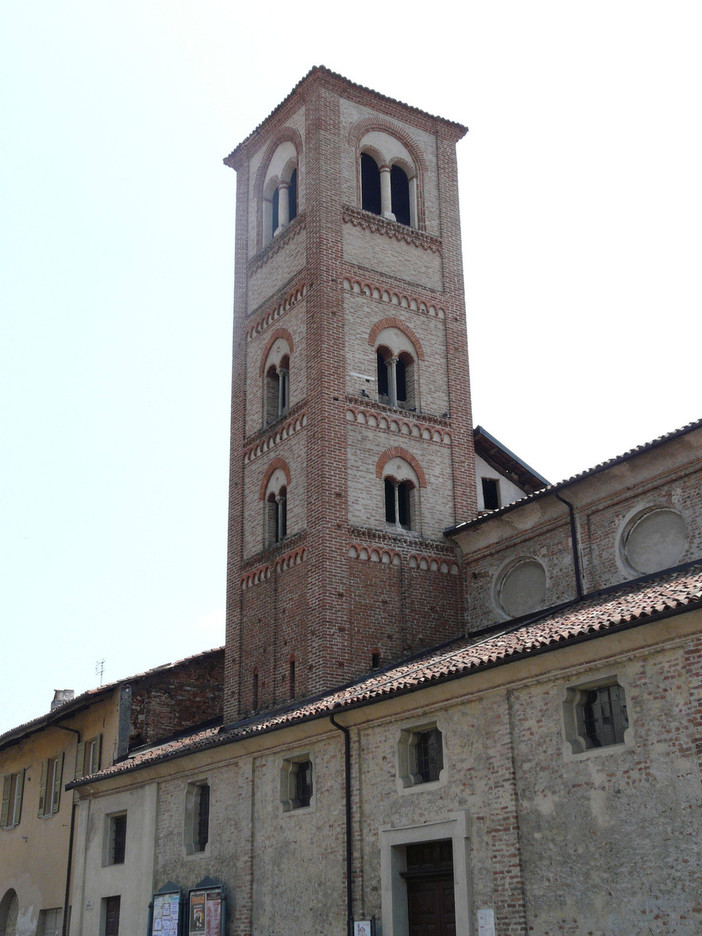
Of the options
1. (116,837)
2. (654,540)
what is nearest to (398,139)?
(654,540)

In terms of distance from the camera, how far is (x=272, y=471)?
25.8 metres

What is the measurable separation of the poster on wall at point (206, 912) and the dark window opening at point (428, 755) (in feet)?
17.5

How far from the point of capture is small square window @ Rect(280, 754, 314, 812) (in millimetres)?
18844

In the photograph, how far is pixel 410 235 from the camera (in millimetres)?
27641

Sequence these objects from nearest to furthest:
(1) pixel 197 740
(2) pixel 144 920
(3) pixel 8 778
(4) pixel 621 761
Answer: (4) pixel 621 761 → (2) pixel 144 920 → (1) pixel 197 740 → (3) pixel 8 778

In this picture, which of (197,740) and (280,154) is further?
(280,154)

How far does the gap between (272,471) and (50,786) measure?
10.5 m

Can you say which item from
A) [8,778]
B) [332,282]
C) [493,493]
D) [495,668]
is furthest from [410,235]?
[8,778]

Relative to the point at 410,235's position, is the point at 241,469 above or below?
below

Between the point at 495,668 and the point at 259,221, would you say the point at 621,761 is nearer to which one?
the point at 495,668

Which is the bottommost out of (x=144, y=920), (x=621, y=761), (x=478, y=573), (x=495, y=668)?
(x=144, y=920)

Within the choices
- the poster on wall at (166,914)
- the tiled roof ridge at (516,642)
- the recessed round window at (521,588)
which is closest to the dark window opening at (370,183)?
the recessed round window at (521,588)

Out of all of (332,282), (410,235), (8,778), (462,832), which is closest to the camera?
(462,832)

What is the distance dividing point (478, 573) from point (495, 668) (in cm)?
865
